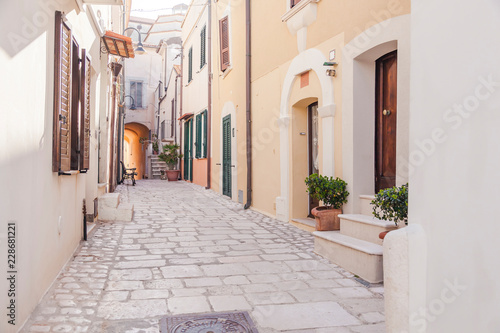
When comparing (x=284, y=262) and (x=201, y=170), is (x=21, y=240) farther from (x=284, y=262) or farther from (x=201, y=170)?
(x=201, y=170)

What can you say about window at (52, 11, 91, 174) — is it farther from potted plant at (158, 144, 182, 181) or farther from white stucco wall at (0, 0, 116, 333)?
potted plant at (158, 144, 182, 181)

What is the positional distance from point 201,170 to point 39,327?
12.6 m

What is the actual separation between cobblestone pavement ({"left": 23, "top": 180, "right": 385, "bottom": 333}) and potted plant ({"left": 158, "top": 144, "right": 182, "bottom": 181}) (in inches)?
472

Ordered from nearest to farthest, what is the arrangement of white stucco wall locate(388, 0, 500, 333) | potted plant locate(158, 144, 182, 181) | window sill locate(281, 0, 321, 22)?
1. white stucco wall locate(388, 0, 500, 333)
2. window sill locate(281, 0, 321, 22)
3. potted plant locate(158, 144, 182, 181)

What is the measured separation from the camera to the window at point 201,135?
14.8 meters

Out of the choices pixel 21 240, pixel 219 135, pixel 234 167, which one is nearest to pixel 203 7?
pixel 219 135

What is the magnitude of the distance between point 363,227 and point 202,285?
208cm

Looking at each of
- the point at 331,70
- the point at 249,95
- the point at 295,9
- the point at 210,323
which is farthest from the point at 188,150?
the point at 210,323

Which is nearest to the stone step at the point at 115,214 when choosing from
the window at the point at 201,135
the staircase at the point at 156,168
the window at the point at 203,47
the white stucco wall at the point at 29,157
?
the white stucco wall at the point at 29,157

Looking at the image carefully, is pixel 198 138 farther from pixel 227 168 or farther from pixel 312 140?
pixel 312 140

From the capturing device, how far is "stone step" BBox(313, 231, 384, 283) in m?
4.15

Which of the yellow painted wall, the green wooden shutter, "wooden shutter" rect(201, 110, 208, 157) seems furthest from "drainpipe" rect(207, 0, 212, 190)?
the yellow painted wall

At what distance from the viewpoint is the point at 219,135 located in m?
13.0

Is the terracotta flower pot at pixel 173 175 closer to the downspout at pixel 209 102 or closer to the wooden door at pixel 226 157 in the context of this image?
the downspout at pixel 209 102
